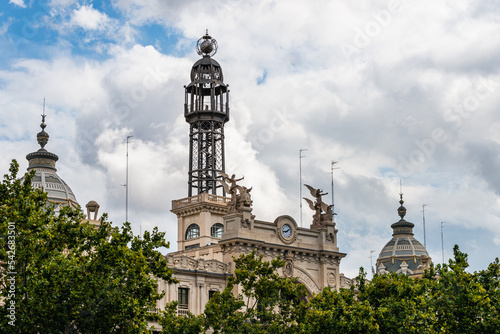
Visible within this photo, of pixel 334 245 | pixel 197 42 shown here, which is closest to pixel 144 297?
pixel 334 245

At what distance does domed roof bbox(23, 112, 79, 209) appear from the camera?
376ft

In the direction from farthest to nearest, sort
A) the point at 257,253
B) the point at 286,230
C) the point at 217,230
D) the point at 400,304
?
1. the point at 217,230
2. the point at 286,230
3. the point at 257,253
4. the point at 400,304

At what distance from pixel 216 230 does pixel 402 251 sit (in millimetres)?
46622

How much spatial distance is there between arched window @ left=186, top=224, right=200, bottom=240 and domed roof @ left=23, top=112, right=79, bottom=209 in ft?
45.7

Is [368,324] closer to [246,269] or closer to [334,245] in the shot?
[246,269]

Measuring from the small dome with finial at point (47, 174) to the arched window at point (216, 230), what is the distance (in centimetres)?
1666

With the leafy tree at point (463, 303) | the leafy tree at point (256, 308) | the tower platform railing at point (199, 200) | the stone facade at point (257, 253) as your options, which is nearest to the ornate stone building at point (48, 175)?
the tower platform railing at point (199, 200)

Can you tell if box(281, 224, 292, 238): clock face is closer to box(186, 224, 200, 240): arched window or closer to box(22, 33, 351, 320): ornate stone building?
box(22, 33, 351, 320): ornate stone building

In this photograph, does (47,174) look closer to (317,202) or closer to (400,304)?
(317,202)

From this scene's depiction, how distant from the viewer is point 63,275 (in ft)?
195

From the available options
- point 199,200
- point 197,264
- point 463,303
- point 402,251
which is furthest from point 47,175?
point 463,303

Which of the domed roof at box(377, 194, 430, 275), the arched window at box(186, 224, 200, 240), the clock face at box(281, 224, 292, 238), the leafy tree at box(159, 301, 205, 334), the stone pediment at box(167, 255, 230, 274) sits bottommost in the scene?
the leafy tree at box(159, 301, 205, 334)

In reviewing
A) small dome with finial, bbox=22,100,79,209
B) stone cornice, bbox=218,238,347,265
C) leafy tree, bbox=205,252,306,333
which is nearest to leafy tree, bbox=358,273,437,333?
leafy tree, bbox=205,252,306,333

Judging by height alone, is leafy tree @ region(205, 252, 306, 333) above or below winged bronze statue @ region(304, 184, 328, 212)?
below
